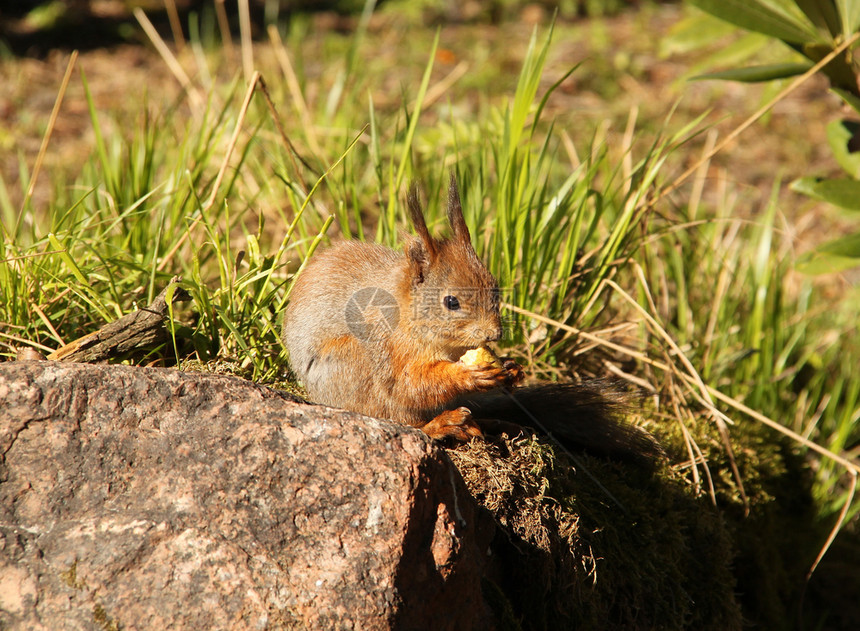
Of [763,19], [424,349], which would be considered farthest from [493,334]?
[763,19]

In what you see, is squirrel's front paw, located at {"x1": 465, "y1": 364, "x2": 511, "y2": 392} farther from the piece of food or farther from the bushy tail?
the bushy tail

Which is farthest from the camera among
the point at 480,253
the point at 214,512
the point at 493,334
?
the point at 480,253

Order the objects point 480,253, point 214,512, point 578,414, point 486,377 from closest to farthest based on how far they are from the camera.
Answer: point 214,512 → point 486,377 → point 578,414 → point 480,253

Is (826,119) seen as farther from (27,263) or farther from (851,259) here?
(27,263)

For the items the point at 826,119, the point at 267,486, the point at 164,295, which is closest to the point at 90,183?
the point at 164,295

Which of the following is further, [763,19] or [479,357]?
[763,19]

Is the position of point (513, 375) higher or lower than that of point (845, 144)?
lower

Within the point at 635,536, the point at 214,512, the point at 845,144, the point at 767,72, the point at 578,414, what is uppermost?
the point at 767,72

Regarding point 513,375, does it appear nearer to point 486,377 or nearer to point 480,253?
point 486,377
